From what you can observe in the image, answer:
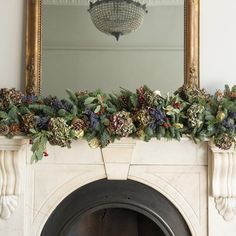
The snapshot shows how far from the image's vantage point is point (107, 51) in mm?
1958

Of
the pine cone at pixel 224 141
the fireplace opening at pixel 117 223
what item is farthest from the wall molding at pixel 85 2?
the fireplace opening at pixel 117 223

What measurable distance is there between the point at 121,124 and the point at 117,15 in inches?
24.2

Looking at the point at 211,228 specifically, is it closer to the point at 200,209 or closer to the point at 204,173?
the point at 200,209

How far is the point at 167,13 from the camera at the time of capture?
1.95 meters

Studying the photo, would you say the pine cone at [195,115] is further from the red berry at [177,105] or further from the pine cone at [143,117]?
the pine cone at [143,117]

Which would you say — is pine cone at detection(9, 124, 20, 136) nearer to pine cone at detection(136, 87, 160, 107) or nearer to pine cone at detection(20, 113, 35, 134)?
pine cone at detection(20, 113, 35, 134)

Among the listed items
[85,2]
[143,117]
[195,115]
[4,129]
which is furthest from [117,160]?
[85,2]

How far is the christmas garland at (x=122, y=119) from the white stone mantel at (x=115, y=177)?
0.17 meters

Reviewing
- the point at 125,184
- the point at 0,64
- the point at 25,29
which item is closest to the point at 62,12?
the point at 25,29

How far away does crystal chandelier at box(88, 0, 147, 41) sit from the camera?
6.25 ft

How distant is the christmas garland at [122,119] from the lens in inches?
64.8

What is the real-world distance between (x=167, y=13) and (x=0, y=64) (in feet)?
3.01

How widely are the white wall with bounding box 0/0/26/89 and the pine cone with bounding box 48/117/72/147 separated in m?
0.46

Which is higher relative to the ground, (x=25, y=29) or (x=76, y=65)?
(x=25, y=29)
